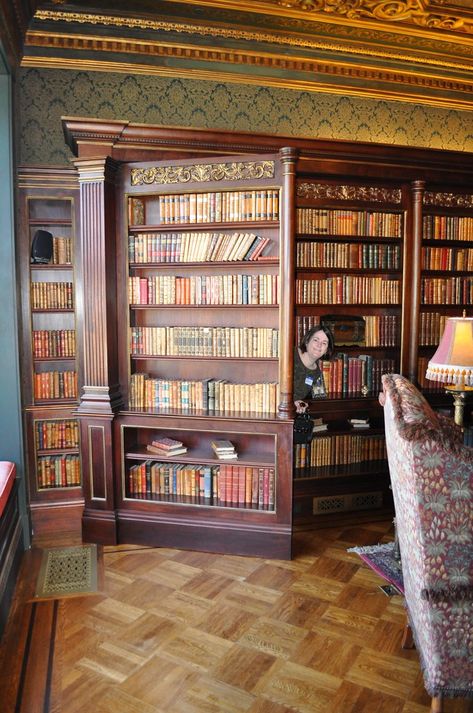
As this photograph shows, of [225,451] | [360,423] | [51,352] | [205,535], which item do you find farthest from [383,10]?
[205,535]

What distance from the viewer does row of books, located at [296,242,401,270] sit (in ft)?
12.6

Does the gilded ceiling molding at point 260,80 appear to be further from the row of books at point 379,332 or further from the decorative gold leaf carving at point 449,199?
the row of books at point 379,332

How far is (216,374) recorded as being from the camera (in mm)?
3830

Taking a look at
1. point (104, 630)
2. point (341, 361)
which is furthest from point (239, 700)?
point (341, 361)

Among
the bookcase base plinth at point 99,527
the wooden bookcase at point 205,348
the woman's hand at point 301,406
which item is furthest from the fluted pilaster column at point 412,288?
the bookcase base plinth at point 99,527

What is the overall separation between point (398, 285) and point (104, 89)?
8.61ft

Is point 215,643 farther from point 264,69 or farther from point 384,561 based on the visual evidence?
point 264,69

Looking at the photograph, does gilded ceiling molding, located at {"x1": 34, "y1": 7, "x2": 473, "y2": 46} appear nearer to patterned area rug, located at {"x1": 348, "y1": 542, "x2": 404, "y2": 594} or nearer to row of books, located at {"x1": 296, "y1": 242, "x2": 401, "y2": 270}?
row of books, located at {"x1": 296, "y1": 242, "x2": 401, "y2": 270}

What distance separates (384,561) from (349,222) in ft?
7.59

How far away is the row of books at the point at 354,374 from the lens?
397cm

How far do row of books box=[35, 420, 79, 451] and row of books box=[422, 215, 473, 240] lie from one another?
9.93 feet

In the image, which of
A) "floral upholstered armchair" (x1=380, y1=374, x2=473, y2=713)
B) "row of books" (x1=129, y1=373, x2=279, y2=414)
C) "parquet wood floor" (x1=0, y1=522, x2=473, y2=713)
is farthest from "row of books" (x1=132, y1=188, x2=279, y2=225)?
"parquet wood floor" (x1=0, y1=522, x2=473, y2=713)

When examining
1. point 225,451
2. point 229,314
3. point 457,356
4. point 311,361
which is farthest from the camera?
point 311,361

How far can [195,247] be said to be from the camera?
3.56 meters
